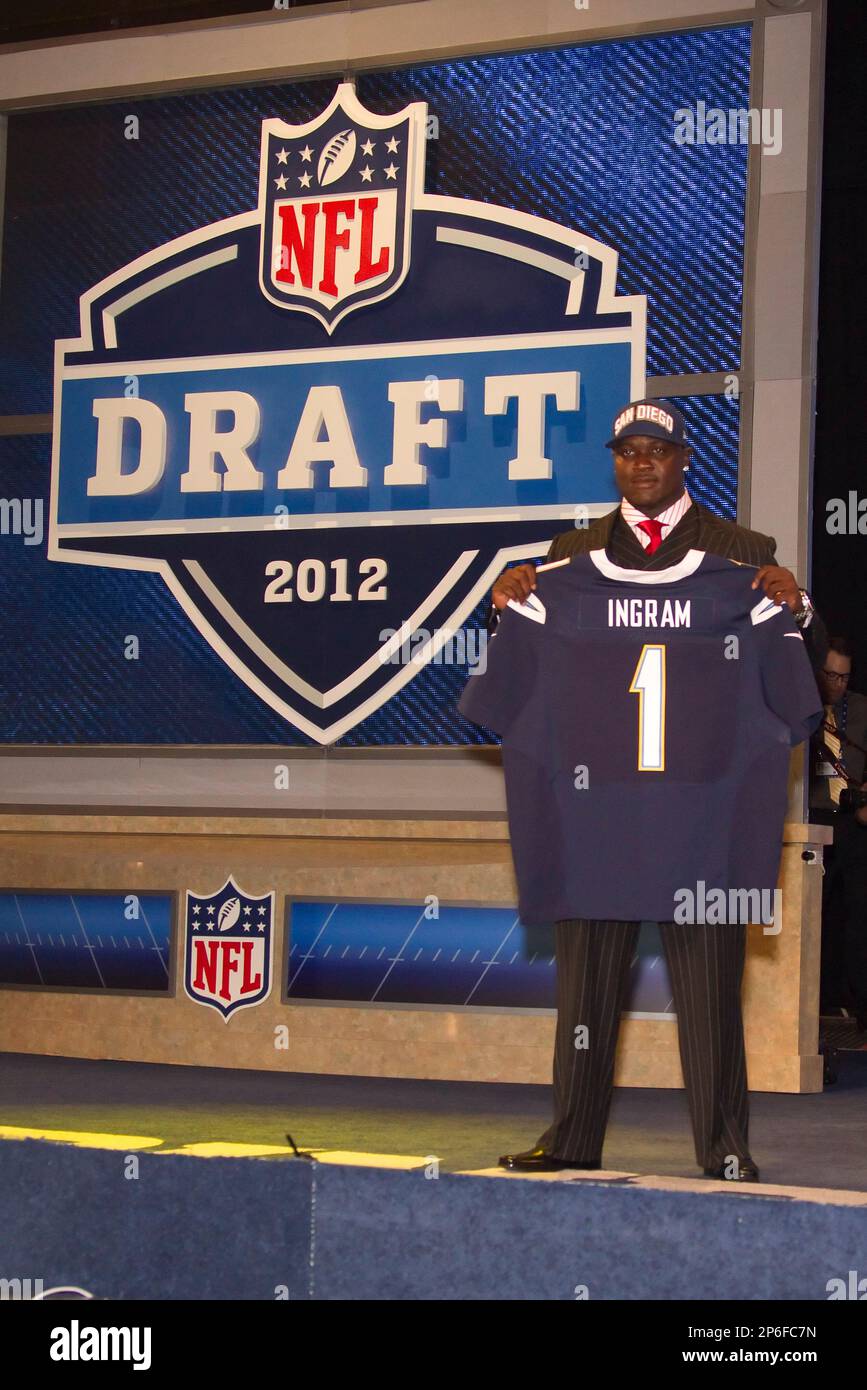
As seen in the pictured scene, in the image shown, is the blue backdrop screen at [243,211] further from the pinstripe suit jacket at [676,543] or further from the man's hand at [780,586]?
the man's hand at [780,586]

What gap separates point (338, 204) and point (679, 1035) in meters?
3.78

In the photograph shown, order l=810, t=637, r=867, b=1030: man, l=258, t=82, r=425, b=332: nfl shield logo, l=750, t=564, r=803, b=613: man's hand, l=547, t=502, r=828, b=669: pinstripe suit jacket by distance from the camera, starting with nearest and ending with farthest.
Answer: l=750, t=564, r=803, b=613: man's hand
l=547, t=502, r=828, b=669: pinstripe suit jacket
l=258, t=82, r=425, b=332: nfl shield logo
l=810, t=637, r=867, b=1030: man

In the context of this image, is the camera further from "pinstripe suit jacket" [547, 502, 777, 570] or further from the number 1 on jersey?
the number 1 on jersey

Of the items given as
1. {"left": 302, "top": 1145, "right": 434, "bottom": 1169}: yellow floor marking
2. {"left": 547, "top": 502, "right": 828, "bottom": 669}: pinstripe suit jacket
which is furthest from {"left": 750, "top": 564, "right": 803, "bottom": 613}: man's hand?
{"left": 302, "top": 1145, "right": 434, "bottom": 1169}: yellow floor marking

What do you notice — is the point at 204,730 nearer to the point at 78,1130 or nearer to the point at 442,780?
the point at 442,780

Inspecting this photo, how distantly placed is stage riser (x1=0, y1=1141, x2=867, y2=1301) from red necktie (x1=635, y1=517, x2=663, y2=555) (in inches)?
56.8

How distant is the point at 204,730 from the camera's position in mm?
7094

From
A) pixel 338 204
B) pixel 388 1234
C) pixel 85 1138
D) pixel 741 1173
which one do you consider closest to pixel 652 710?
pixel 741 1173

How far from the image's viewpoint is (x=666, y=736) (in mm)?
4312

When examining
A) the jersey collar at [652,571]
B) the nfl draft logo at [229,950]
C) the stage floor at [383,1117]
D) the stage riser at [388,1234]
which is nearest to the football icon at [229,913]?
the nfl draft logo at [229,950]

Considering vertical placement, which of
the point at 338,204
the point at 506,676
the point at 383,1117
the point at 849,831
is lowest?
the point at 383,1117

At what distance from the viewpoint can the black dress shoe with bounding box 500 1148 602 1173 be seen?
408cm

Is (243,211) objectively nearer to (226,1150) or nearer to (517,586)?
(517,586)

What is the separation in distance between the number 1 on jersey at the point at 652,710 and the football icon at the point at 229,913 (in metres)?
2.80
